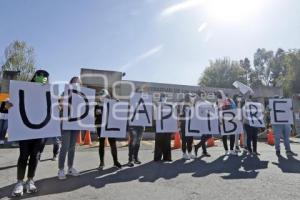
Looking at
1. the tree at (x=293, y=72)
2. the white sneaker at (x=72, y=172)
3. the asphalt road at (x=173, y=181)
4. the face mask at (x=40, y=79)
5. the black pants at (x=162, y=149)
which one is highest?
the tree at (x=293, y=72)

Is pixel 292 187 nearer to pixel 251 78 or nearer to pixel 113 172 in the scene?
pixel 113 172

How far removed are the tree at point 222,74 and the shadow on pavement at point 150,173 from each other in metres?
63.1

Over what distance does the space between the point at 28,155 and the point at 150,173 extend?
263 cm

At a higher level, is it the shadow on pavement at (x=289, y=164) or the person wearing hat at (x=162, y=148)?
the person wearing hat at (x=162, y=148)

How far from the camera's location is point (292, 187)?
18.5 feet

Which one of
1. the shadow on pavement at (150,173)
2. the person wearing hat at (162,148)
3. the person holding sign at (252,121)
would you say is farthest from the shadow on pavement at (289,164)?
the person wearing hat at (162,148)

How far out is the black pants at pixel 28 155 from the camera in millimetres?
5410

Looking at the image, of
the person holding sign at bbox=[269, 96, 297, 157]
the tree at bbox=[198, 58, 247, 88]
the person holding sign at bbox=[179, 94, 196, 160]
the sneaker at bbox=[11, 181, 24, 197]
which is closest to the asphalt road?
the sneaker at bbox=[11, 181, 24, 197]

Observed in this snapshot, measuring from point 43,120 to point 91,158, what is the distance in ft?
12.8

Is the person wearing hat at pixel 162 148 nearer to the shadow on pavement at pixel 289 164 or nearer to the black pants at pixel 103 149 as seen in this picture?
the black pants at pixel 103 149

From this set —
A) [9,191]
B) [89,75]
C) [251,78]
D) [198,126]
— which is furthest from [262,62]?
[9,191]

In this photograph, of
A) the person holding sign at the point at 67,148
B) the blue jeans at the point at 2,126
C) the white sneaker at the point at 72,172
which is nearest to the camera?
the person holding sign at the point at 67,148

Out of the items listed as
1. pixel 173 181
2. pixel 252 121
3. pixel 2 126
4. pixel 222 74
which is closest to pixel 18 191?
pixel 173 181

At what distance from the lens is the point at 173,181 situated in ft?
20.3
